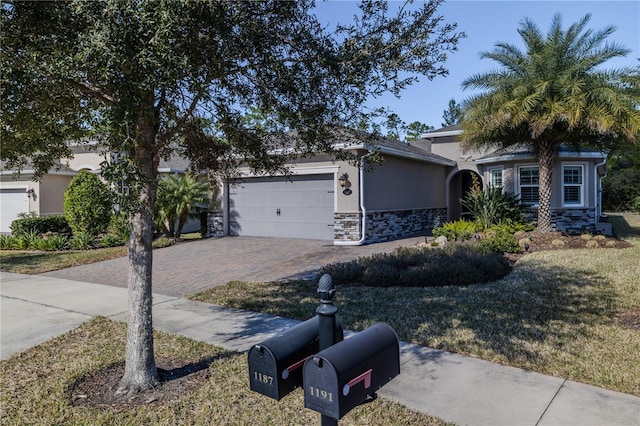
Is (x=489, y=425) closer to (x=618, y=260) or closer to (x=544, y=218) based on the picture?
(x=618, y=260)

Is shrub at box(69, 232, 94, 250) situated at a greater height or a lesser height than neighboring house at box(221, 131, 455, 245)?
lesser

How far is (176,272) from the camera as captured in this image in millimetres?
10500

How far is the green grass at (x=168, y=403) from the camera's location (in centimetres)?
356

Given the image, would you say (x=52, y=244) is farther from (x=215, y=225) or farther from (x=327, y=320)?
(x=327, y=320)

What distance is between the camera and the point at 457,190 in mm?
22719

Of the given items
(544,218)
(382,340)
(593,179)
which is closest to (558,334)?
(382,340)

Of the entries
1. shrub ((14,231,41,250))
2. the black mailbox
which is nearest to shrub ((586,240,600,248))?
the black mailbox

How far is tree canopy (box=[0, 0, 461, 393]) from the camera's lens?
311 centimetres

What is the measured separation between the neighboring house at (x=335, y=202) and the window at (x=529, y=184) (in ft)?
12.4

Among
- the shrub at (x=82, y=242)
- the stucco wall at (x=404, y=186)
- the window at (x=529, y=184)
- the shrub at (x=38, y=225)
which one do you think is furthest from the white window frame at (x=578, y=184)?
the shrub at (x=38, y=225)

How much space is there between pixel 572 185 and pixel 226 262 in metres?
13.4

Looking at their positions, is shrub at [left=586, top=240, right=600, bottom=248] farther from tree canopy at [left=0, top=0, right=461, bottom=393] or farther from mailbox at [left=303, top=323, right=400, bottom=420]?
mailbox at [left=303, top=323, right=400, bottom=420]

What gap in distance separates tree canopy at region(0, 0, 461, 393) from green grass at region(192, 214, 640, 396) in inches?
105

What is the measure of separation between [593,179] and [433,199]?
6219 mm
